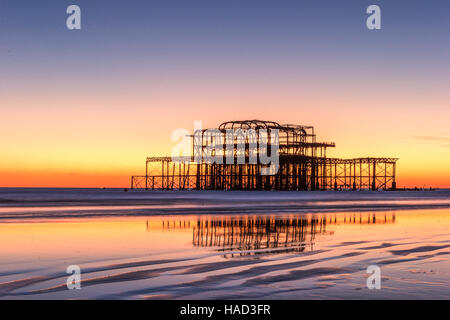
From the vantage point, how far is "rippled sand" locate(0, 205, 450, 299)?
26.4 ft

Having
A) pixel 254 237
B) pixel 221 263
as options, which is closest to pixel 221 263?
pixel 221 263

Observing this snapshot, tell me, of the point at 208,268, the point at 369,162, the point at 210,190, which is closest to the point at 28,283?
the point at 208,268

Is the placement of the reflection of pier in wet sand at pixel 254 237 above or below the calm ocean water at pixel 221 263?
below

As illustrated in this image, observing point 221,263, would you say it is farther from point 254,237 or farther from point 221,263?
point 254,237

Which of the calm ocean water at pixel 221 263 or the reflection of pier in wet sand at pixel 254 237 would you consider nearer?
the calm ocean water at pixel 221 263

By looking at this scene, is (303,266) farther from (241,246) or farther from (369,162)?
(369,162)

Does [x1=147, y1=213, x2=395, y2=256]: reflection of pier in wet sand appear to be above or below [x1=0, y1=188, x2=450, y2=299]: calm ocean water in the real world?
below

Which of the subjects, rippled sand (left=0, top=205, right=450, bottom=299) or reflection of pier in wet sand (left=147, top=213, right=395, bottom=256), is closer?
rippled sand (left=0, top=205, right=450, bottom=299)

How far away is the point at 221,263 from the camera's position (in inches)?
429

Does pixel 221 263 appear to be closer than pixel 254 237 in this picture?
Yes

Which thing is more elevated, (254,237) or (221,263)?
(221,263)

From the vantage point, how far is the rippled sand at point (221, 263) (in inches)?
317
